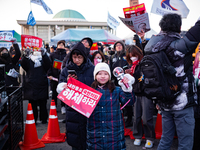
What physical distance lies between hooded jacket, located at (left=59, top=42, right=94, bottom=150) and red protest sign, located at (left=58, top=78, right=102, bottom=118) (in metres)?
0.26

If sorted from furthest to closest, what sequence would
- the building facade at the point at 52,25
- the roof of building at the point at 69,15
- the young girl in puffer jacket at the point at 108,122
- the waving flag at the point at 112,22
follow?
1. the roof of building at the point at 69,15
2. the building facade at the point at 52,25
3. the waving flag at the point at 112,22
4. the young girl in puffer jacket at the point at 108,122

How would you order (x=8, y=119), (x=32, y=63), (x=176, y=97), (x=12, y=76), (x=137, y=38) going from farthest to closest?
(x=12, y=76) < (x=32, y=63) < (x=137, y=38) < (x=8, y=119) < (x=176, y=97)

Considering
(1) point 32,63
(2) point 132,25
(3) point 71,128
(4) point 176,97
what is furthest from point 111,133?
(1) point 32,63

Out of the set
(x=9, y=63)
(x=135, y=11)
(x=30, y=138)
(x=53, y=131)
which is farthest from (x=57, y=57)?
(x=135, y=11)

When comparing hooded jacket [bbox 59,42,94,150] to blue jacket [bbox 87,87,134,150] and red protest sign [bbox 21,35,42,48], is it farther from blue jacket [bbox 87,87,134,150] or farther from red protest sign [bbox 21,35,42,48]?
red protest sign [bbox 21,35,42,48]

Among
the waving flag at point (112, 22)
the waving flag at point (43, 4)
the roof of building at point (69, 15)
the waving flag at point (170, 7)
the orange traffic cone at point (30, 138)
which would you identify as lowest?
the orange traffic cone at point (30, 138)

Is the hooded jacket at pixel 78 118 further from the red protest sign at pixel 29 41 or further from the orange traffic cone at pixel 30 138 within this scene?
the red protest sign at pixel 29 41

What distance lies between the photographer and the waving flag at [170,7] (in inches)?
174

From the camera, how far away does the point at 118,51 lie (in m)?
5.79

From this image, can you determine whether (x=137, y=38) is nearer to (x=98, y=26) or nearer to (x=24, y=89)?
(x=24, y=89)

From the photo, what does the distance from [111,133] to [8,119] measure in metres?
1.68

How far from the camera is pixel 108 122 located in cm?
251

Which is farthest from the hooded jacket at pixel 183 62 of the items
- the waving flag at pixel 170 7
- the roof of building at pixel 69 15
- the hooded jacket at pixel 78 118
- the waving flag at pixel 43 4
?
the roof of building at pixel 69 15

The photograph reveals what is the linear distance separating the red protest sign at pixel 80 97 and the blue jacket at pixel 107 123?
11 cm
